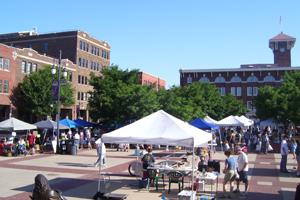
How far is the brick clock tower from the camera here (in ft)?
388

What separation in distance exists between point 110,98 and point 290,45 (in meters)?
88.7

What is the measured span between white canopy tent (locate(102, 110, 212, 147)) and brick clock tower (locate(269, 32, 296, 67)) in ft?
360

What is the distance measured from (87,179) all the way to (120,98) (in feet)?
70.7

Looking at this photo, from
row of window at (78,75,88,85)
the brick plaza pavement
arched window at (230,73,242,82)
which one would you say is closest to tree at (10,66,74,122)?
row of window at (78,75,88,85)

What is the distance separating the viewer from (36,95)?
173 feet

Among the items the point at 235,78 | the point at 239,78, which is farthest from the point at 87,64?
the point at 239,78

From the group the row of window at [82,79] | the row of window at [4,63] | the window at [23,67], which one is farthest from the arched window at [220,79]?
the row of window at [4,63]

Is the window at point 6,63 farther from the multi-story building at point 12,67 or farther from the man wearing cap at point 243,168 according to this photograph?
the man wearing cap at point 243,168

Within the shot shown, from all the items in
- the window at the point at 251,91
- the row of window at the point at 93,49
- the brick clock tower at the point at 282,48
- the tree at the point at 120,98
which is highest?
the brick clock tower at the point at 282,48

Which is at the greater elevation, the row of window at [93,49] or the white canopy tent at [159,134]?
the row of window at [93,49]

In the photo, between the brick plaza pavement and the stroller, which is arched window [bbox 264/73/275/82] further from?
the stroller

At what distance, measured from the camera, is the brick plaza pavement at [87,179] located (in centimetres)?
1458

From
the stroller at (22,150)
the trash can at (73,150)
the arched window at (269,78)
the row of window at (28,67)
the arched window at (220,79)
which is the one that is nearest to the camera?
the stroller at (22,150)

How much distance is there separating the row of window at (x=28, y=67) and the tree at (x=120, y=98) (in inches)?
572
